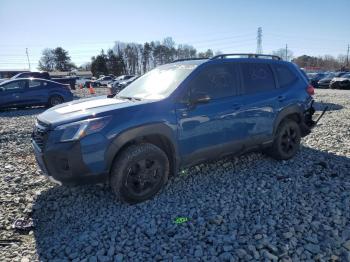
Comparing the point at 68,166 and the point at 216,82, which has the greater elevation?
the point at 216,82

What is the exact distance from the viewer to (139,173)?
399cm

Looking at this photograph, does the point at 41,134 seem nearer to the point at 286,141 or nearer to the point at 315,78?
the point at 286,141

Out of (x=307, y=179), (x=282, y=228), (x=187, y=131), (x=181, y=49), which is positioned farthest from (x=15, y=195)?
(x=181, y=49)

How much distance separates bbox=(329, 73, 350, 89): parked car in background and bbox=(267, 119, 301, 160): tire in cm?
2604

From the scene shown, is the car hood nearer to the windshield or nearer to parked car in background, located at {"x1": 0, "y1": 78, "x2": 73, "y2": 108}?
the windshield

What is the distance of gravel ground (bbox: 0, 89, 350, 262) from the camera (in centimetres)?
310

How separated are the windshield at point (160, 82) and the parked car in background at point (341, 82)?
91.0 ft

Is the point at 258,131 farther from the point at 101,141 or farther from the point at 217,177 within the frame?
the point at 101,141

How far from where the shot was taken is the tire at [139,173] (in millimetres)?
3805

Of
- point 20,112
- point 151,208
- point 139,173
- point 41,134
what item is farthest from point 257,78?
point 20,112

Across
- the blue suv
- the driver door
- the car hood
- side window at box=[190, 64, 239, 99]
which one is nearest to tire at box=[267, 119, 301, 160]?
the blue suv

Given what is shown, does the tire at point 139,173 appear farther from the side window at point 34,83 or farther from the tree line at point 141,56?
the tree line at point 141,56

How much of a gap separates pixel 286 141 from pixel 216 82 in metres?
2.00

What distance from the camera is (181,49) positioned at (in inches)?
3649
